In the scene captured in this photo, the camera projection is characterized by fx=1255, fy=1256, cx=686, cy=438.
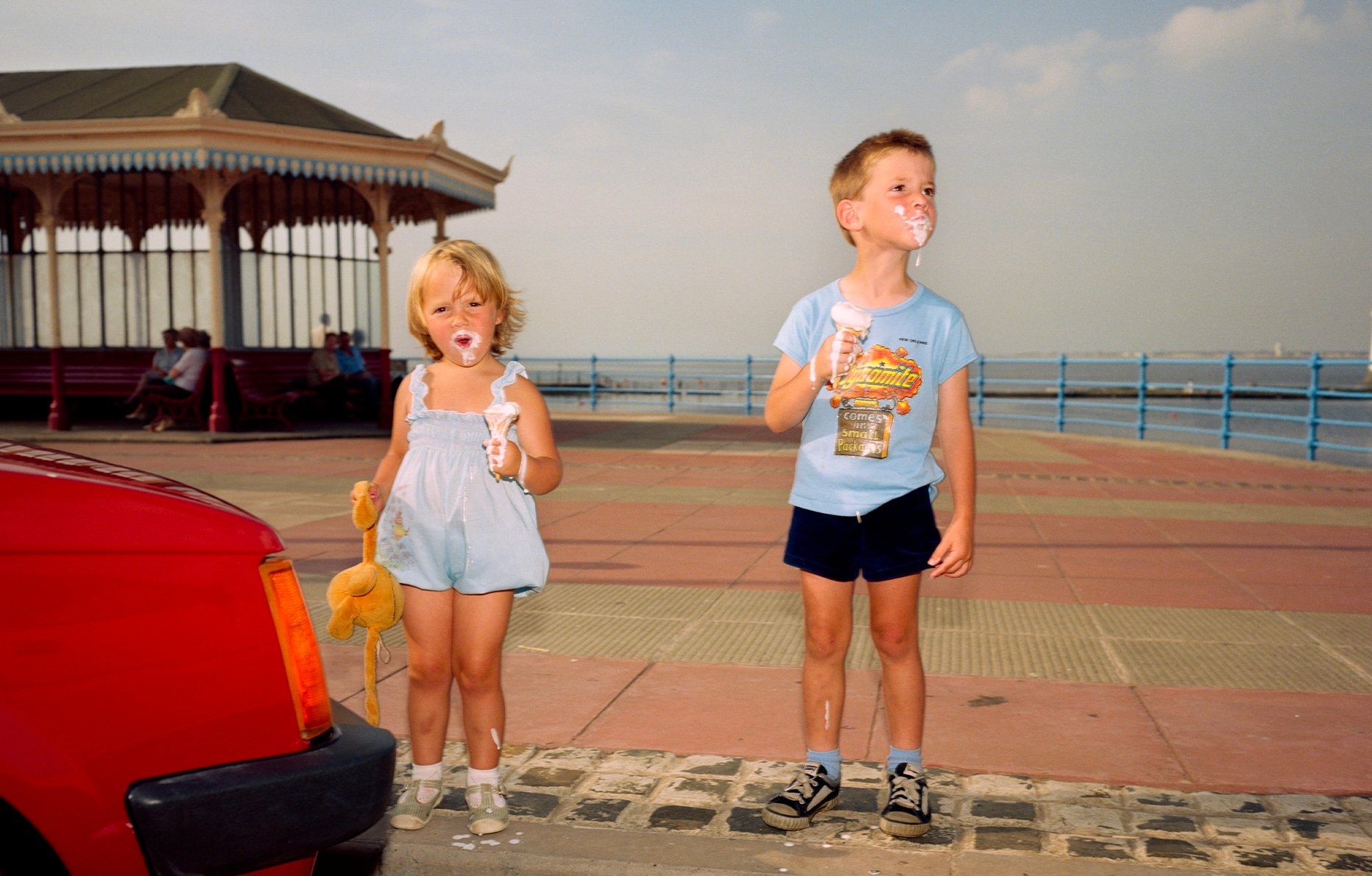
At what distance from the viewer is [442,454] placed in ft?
10.2

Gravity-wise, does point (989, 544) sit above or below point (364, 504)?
below

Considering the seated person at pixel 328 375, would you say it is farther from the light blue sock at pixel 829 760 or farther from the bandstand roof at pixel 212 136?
the light blue sock at pixel 829 760

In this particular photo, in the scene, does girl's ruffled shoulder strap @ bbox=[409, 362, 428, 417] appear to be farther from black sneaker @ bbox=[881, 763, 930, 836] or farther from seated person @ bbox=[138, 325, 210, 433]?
seated person @ bbox=[138, 325, 210, 433]

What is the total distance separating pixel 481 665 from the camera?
313 centimetres

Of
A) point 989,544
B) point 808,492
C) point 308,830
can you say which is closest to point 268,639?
point 308,830

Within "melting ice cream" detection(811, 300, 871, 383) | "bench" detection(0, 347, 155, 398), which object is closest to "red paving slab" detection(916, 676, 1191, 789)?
"melting ice cream" detection(811, 300, 871, 383)

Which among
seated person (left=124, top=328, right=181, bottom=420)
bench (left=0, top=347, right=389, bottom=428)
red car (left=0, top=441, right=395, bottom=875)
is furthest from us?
bench (left=0, top=347, right=389, bottom=428)

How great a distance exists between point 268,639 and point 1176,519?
8.24 m

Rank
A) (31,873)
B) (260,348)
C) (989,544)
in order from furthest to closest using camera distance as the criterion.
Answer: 1. (260,348)
2. (989,544)
3. (31,873)

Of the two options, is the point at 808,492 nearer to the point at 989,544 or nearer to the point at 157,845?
the point at 157,845

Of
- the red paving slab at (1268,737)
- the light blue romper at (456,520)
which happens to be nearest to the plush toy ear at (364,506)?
the light blue romper at (456,520)

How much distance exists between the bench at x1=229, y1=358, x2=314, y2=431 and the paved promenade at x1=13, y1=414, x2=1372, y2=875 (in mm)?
7228

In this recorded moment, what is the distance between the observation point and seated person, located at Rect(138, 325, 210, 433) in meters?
16.0

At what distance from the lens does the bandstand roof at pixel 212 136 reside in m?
15.2
